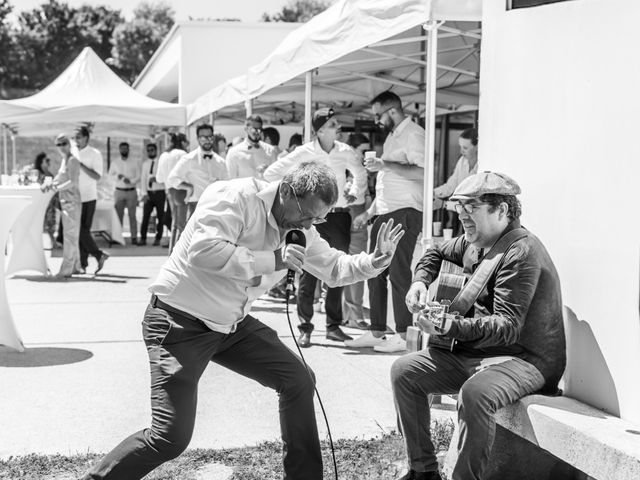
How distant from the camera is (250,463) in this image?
467cm

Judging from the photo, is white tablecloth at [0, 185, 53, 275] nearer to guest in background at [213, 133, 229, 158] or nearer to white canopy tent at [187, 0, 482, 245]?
guest in background at [213, 133, 229, 158]

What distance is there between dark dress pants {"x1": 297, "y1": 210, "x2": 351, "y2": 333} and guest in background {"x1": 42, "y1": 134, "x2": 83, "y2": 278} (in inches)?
197

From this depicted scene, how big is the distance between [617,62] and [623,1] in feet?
0.85

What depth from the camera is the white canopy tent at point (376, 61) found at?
650cm

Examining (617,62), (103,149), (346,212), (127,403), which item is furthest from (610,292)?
(103,149)

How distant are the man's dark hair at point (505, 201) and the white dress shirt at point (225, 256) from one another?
990 millimetres

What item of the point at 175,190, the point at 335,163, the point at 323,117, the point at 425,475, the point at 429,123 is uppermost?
the point at 323,117

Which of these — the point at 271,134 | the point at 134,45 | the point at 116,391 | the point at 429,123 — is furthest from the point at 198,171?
the point at 134,45

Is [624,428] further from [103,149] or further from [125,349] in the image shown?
[103,149]

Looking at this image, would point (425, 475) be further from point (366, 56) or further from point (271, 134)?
point (271, 134)

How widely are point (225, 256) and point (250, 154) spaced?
7.30 m

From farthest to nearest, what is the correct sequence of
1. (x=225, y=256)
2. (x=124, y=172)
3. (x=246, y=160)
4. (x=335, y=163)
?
(x=124, y=172) → (x=246, y=160) → (x=335, y=163) → (x=225, y=256)

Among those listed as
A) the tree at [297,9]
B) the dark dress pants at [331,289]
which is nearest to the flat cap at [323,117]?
the dark dress pants at [331,289]

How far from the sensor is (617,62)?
3.89 metres
